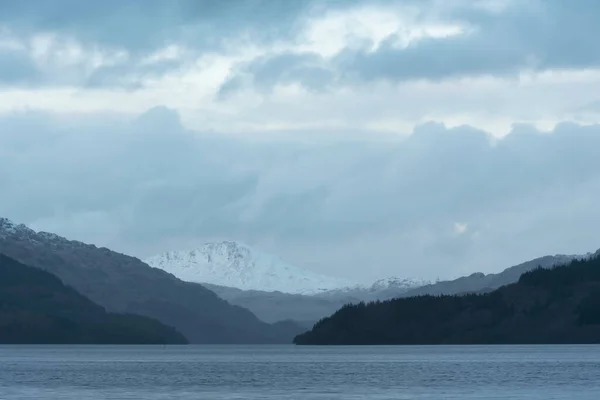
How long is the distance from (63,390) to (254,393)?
26970 mm

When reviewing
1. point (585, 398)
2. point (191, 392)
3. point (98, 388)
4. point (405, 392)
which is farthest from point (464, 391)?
point (98, 388)

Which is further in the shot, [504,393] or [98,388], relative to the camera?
[98,388]

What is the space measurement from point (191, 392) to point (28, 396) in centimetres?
2155

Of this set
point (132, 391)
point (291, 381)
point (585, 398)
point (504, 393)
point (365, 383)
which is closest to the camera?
point (585, 398)

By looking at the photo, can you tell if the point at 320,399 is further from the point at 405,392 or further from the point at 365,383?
the point at 365,383

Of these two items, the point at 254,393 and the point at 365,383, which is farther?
the point at 365,383

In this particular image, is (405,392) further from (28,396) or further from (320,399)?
(28,396)

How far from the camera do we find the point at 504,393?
155500 mm

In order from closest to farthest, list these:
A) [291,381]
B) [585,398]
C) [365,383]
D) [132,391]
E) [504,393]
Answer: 1. [585,398]
2. [504,393]
3. [132,391]
4. [365,383]
5. [291,381]

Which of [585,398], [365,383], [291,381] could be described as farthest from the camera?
[291,381]

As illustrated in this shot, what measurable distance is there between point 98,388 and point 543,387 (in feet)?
200

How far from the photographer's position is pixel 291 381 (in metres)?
198

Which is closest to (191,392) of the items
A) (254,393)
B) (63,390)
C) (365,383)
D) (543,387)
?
(254,393)

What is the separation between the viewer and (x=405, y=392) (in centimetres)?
16225
